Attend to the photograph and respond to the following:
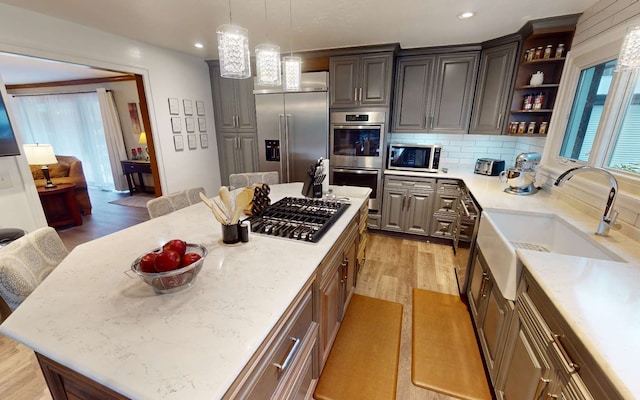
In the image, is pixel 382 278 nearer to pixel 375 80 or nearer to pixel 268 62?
pixel 268 62

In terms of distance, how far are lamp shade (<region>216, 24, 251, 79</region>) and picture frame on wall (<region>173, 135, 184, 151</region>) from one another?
8.04 ft

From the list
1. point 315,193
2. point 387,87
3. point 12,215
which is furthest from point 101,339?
point 387,87

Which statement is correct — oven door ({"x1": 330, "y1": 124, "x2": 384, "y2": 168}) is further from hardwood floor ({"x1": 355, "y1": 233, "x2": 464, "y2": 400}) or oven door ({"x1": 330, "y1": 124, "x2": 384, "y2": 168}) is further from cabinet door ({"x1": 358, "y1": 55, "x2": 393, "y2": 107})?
hardwood floor ({"x1": 355, "y1": 233, "x2": 464, "y2": 400})

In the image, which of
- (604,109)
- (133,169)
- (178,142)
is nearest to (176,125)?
(178,142)

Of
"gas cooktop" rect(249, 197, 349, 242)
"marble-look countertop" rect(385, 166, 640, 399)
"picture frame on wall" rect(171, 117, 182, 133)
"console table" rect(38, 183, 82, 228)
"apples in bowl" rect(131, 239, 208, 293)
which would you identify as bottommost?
"console table" rect(38, 183, 82, 228)

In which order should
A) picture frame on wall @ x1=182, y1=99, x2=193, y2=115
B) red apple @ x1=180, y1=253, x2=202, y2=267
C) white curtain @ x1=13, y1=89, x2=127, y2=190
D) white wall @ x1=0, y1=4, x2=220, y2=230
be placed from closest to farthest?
red apple @ x1=180, y1=253, x2=202, y2=267 → white wall @ x1=0, y1=4, x2=220, y2=230 → picture frame on wall @ x1=182, y1=99, x2=193, y2=115 → white curtain @ x1=13, y1=89, x2=127, y2=190

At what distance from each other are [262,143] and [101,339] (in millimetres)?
3346

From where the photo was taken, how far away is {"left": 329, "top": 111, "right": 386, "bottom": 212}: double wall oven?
3320mm

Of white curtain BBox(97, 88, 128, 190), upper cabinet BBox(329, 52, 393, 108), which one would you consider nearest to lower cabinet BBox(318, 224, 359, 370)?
upper cabinet BBox(329, 52, 393, 108)

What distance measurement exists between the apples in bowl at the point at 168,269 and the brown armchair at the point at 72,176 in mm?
4841

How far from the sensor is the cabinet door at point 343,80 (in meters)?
3.26

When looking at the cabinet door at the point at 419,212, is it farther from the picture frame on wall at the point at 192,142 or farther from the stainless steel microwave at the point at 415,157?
the picture frame on wall at the point at 192,142

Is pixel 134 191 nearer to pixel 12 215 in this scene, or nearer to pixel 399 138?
pixel 12 215

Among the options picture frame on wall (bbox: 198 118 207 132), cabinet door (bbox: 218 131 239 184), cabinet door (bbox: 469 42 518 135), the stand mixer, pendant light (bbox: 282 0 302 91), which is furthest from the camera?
cabinet door (bbox: 218 131 239 184)
